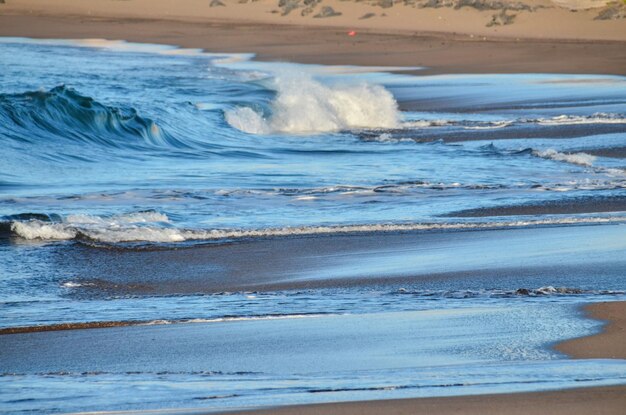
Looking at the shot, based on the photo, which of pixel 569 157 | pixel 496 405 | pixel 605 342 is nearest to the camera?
pixel 496 405

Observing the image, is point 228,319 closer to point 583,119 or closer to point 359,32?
point 583,119

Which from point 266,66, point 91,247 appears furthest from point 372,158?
point 266,66

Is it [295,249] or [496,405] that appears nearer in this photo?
[496,405]

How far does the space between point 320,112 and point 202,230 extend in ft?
30.4

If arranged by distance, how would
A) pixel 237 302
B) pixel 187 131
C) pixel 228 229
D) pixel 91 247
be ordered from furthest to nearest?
pixel 187 131 → pixel 228 229 → pixel 91 247 → pixel 237 302

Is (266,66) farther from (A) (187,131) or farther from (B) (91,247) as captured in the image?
(B) (91,247)

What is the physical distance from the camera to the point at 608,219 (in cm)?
894

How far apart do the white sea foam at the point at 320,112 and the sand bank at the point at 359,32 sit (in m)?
6.59

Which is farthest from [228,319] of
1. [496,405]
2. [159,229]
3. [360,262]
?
[159,229]

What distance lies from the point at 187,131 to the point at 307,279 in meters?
8.94

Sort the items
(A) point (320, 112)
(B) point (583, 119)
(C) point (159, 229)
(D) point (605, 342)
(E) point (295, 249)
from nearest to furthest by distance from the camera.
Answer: (D) point (605, 342) < (E) point (295, 249) < (C) point (159, 229) < (B) point (583, 119) < (A) point (320, 112)

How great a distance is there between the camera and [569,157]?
13.0 m

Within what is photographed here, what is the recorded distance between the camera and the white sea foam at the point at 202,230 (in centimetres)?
839

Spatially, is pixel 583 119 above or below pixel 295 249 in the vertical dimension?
below
